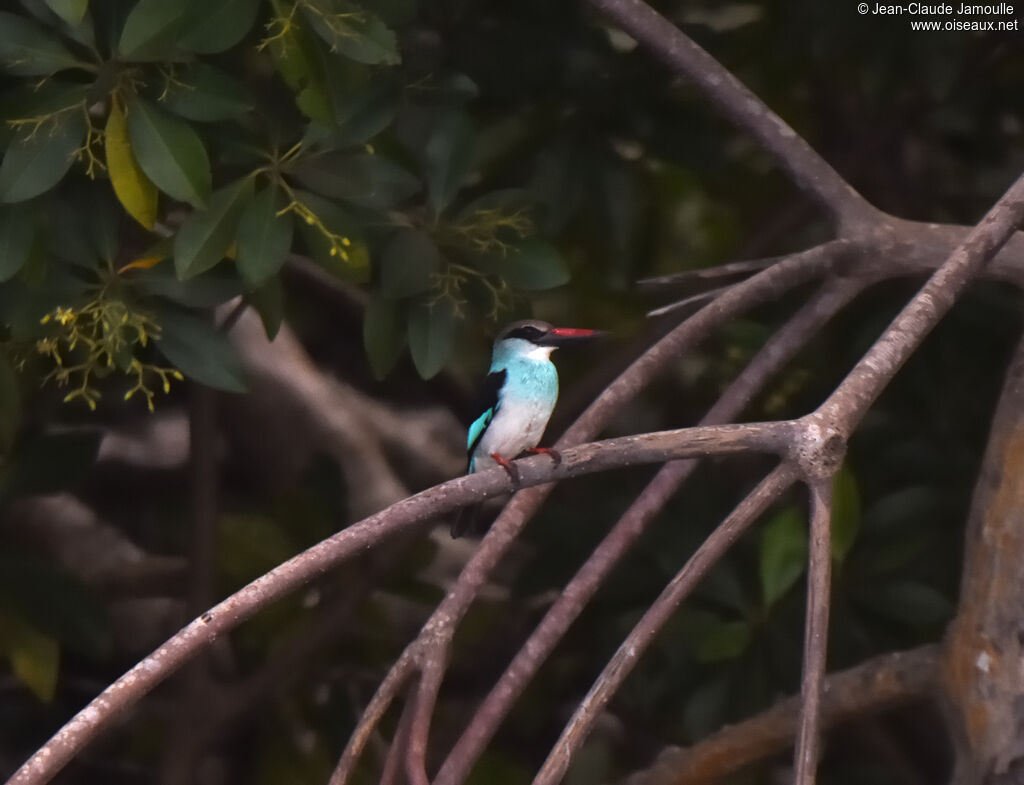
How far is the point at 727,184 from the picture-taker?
404cm

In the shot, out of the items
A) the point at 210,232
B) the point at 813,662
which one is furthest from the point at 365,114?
the point at 813,662

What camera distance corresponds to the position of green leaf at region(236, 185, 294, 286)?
2301mm

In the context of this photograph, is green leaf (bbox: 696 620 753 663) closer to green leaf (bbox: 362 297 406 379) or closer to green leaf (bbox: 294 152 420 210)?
green leaf (bbox: 362 297 406 379)

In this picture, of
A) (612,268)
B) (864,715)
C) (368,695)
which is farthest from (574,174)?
(368,695)

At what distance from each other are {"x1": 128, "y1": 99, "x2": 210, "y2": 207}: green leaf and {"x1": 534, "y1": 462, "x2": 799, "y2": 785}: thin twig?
909 millimetres

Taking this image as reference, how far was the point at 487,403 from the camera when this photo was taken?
2668 millimetres

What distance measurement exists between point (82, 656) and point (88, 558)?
0.90 ft

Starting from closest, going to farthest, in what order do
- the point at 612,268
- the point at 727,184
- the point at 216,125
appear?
the point at 216,125 < the point at 612,268 < the point at 727,184

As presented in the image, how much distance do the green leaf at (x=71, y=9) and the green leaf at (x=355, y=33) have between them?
1.23ft

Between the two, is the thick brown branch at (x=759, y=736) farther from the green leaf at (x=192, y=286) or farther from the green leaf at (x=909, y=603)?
the green leaf at (x=192, y=286)

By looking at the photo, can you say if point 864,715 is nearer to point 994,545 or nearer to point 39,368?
point 994,545

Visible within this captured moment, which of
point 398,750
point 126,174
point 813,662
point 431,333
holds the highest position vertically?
point 126,174

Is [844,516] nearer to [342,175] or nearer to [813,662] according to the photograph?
[813,662]

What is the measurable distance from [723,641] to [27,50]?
1.93 m
